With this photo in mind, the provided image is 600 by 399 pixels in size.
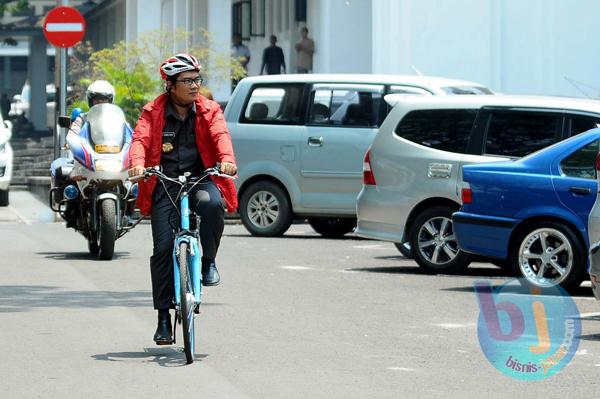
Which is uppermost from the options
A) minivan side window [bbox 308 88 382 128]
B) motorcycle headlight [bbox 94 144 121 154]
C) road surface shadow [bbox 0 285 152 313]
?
minivan side window [bbox 308 88 382 128]

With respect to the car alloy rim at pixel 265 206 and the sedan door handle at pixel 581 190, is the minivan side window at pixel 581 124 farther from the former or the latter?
the car alloy rim at pixel 265 206

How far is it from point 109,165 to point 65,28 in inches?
366

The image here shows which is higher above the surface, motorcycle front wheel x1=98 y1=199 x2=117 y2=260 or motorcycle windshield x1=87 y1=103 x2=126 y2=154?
motorcycle windshield x1=87 y1=103 x2=126 y2=154

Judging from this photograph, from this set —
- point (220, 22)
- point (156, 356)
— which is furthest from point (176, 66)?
point (220, 22)

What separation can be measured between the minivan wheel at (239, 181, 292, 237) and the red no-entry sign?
6000mm

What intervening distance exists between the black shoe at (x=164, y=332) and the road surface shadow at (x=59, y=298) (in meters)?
2.66

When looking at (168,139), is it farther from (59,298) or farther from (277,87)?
(277,87)

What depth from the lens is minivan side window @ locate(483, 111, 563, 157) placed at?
16.0 m

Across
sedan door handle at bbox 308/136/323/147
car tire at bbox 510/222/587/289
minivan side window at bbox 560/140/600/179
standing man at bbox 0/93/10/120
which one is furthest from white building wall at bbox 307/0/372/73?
standing man at bbox 0/93/10/120

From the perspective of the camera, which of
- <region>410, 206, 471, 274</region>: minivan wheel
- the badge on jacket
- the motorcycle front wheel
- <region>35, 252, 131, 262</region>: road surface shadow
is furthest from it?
<region>35, 252, 131, 262</region>: road surface shadow

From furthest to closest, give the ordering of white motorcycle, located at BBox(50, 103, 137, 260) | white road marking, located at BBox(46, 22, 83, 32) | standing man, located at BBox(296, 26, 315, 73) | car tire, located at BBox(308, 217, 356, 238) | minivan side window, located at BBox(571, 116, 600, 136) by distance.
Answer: standing man, located at BBox(296, 26, 315, 73) < white road marking, located at BBox(46, 22, 83, 32) < car tire, located at BBox(308, 217, 356, 238) < white motorcycle, located at BBox(50, 103, 137, 260) < minivan side window, located at BBox(571, 116, 600, 136)

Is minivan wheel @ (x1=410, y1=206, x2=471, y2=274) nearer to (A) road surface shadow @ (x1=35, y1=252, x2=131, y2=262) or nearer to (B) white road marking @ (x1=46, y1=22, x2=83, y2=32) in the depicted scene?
(A) road surface shadow @ (x1=35, y1=252, x2=131, y2=262)

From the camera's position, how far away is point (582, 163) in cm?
1459

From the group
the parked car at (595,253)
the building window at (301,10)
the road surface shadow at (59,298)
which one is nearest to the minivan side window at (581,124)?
the parked car at (595,253)
